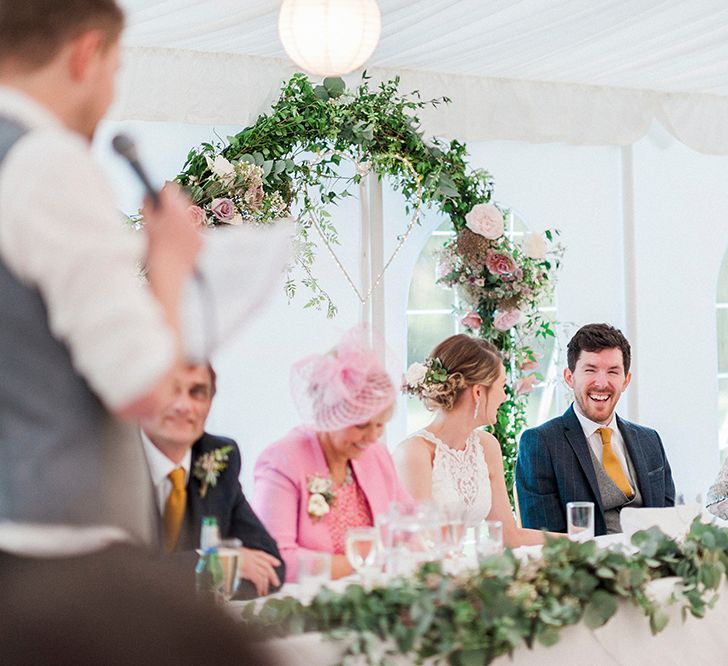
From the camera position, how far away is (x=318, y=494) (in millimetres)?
2227

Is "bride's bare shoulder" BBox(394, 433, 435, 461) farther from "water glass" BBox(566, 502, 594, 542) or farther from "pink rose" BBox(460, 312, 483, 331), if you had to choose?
"pink rose" BBox(460, 312, 483, 331)

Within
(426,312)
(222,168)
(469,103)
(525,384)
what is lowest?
(525,384)

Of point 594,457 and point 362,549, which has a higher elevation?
point 594,457

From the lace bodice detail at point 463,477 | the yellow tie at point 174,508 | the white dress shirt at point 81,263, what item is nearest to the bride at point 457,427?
the lace bodice detail at point 463,477

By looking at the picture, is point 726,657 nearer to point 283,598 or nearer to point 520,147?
point 283,598

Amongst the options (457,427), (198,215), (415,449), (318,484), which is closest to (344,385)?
(318,484)

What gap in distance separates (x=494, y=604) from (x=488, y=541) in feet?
0.86

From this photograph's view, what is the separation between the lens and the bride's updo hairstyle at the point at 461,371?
3252 millimetres

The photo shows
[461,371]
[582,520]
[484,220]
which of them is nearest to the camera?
[582,520]

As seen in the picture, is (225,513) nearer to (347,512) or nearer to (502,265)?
(347,512)

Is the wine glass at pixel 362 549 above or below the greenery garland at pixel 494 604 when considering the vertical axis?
above

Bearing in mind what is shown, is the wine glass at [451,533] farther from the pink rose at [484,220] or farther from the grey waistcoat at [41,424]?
the pink rose at [484,220]

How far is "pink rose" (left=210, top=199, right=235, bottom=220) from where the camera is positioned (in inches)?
146

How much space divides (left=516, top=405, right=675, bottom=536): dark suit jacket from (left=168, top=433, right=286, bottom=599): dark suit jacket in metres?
1.55
